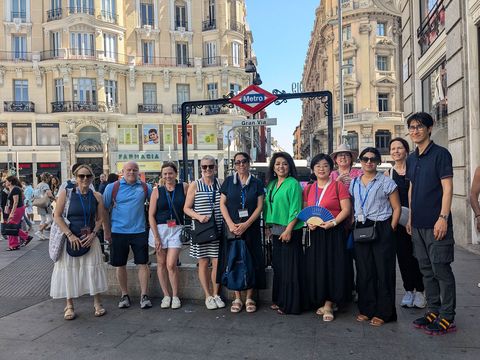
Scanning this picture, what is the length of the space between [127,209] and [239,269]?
1584 millimetres

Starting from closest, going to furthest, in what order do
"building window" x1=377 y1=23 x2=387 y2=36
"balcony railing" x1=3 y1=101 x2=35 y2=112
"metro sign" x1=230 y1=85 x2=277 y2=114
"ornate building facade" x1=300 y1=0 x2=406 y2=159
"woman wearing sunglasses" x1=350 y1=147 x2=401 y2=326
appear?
"woman wearing sunglasses" x1=350 y1=147 x2=401 y2=326
"metro sign" x1=230 y1=85 x2=277 y2=114
"balcony railing" x1=3 y1=101 x2=35 y2=112
"ornate building facade" x1=300 y1=0 x2=406 y2=159
"building window" x1=377 y1=23 x2=387 y2=36

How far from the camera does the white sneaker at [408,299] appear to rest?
4996 mm

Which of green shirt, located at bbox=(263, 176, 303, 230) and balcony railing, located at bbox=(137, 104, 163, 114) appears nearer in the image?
green shirt, located at bbox=(263, 176, 303, 230)

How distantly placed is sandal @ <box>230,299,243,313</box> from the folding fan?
1.33 metres

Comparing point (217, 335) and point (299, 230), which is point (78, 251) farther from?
point (299, 230)

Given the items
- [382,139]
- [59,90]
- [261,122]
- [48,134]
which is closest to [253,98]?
[261,122]

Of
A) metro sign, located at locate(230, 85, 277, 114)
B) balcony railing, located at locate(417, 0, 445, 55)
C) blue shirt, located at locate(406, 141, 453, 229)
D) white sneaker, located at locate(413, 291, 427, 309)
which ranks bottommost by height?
white sneaker, located at locate(413, 291, 427, 309)

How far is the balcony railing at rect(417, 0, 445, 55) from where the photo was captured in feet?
32.1

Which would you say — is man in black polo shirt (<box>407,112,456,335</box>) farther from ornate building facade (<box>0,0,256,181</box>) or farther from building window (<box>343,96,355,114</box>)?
building window (<box>343,96,355,114</box>)

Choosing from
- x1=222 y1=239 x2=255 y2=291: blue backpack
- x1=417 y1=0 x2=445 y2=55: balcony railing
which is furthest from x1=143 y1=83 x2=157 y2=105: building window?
x1=222 y1=239 x2=255 y2=291: blue backpack

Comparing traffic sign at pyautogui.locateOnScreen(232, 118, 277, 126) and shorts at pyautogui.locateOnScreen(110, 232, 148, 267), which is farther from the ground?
traffic sign at pyautogui.locateOnScreen(232, 118, 277, 126)

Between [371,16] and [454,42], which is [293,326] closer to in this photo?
[454,42]

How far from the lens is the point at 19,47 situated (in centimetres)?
3850

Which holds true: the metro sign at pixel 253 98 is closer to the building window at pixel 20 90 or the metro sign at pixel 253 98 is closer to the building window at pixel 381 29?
the building window at pixel 20 90
